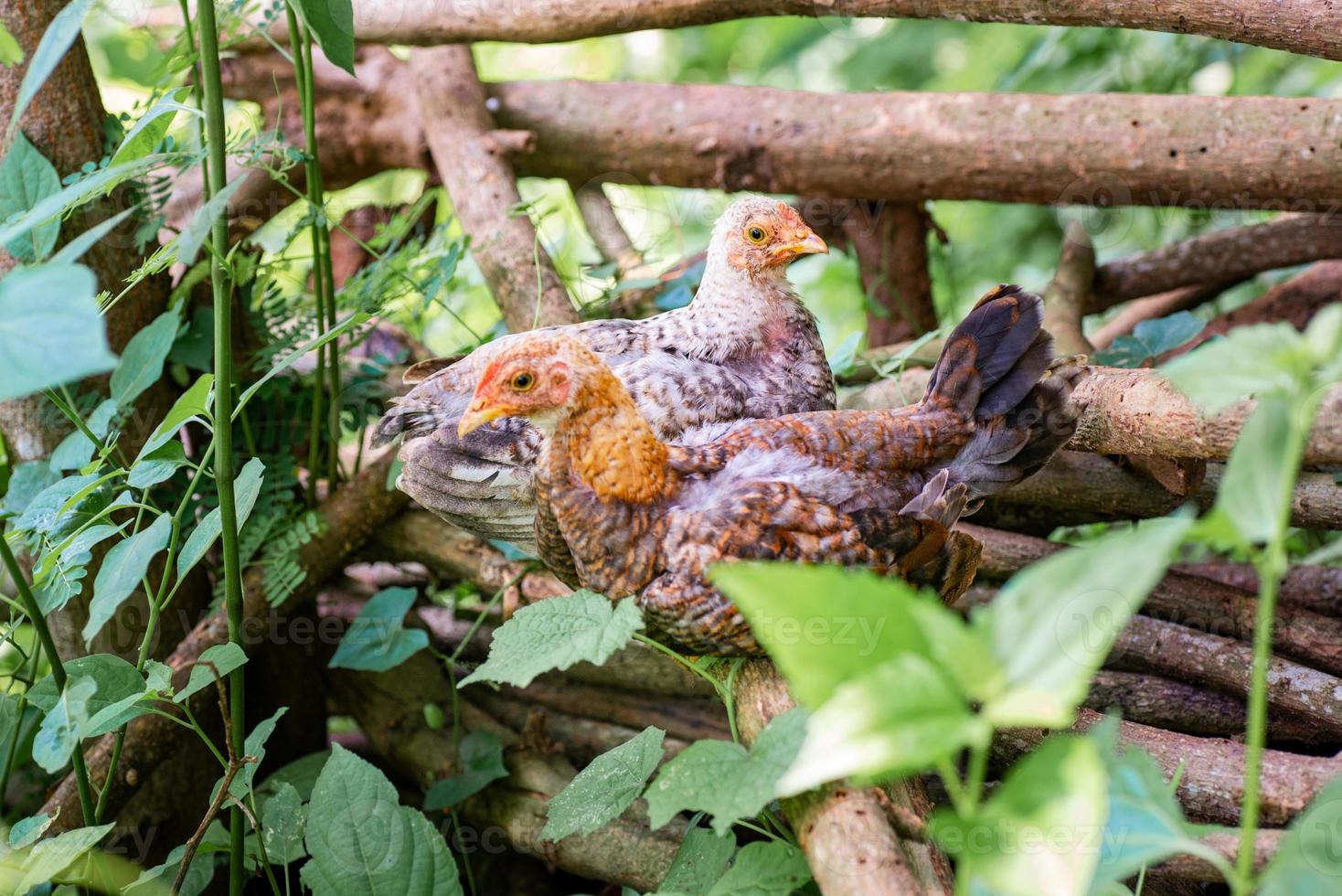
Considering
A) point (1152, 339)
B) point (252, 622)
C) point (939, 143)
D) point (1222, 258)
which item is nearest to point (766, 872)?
point (252, 622)

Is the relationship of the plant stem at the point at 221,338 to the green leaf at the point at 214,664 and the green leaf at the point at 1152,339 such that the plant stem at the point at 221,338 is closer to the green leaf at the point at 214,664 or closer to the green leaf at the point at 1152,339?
the green leaf at the point at 214,664

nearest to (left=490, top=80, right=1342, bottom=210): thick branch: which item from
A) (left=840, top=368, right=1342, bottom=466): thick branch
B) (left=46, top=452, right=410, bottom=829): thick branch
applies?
(left=840, top=368, right=1342, bottom=466): thick branch

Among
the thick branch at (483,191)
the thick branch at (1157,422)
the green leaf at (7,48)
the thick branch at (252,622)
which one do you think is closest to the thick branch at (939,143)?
the thick branch at (483,191)

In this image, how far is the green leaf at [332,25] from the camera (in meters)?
1.53

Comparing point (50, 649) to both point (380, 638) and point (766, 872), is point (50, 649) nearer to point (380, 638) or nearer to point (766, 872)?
point (380, 638)

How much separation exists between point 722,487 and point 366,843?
29.0 inches

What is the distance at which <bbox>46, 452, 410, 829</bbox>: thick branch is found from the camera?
2.02 metres

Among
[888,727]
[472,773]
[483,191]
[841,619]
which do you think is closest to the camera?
[888,727]

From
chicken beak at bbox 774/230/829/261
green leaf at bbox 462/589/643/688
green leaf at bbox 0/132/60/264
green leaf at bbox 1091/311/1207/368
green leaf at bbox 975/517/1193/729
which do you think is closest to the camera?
green leaf at bbox 975/517/1193/729

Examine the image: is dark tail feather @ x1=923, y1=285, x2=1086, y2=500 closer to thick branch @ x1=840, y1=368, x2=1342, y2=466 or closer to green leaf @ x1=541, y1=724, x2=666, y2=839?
thick branch @ x1=840, y1=368, x2=1342, y2=466

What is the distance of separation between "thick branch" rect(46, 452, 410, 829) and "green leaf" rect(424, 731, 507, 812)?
18.6 inches

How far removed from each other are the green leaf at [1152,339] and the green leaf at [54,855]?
6.71 ft

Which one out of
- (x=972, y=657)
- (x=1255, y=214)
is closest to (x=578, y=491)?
(x=972, y=657)

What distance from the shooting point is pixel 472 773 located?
85.9 inches
